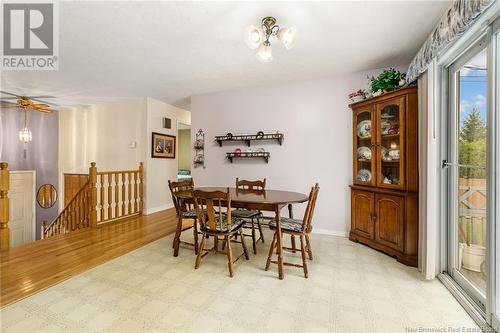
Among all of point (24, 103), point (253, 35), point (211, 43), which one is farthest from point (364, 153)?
point (24, 103)

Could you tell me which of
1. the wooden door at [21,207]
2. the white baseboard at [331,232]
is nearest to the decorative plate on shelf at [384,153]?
the white baseboard at [331,232]

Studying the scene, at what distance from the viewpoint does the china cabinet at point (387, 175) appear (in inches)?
94.0

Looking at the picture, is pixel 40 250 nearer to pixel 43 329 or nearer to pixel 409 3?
pixel 43 329

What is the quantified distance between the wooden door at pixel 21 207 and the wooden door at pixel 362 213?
679 cm

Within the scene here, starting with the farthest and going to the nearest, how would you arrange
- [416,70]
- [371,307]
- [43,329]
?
[416,70], [371,307], [43,329]

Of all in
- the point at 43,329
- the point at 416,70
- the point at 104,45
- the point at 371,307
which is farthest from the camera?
the point at 104,45

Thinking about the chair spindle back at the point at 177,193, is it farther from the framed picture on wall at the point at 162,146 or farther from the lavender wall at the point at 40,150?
the lavender wall at the point at 40,150

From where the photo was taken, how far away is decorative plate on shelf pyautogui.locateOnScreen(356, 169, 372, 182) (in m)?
2.92

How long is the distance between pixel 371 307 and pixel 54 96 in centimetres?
575

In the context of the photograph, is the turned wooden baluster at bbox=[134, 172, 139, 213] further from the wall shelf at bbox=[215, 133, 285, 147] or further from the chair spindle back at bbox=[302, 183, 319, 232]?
the chair spindle back at bbox=[302, 183, 319, 232]

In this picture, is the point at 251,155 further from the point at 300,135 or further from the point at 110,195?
the point at 110,195

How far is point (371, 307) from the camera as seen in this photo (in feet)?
5.49

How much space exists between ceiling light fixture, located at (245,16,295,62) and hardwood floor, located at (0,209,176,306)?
2.45m

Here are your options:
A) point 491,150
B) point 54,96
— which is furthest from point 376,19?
point 54,96
